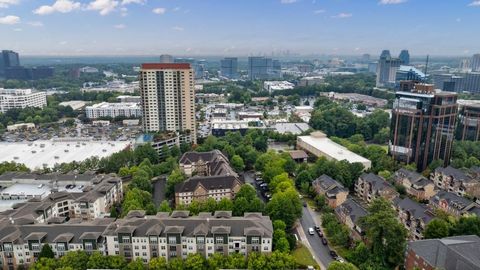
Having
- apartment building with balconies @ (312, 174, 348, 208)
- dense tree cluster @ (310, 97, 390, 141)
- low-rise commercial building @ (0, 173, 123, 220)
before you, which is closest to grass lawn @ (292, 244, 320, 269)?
apartment building with balconies @ (312, 174, 348, 208)

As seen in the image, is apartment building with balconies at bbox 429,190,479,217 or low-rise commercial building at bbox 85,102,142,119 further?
low-rise commercial building at bbox 85,102,142,119

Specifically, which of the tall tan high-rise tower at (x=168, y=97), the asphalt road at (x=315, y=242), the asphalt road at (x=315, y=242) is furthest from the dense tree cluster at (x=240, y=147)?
the asphalt road at (x=315, y=242)

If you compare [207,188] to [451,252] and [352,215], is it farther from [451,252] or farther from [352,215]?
[451,252]

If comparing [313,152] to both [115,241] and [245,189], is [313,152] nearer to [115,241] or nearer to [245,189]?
[245,189]

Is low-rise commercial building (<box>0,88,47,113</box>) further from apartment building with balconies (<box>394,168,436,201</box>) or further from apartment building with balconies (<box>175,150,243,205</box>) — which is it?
apartment building with balconies (<box>394,168,436,201</box>)

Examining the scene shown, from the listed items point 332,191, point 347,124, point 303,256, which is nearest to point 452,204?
point 332,191

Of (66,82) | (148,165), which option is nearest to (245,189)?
(148,165)

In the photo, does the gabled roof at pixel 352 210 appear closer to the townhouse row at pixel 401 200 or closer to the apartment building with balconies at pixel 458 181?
the townhouse row at pixel 401 200
